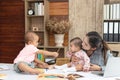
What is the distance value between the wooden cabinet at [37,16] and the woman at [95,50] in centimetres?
206

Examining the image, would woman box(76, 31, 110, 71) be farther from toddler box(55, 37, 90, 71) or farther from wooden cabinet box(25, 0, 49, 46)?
wooden cabinet box(25, 0, 49, 46)

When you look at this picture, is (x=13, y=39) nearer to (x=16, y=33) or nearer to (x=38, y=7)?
(x=16, y=33)

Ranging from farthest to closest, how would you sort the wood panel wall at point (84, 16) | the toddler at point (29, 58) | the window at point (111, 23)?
the wood panel wall at point (84, 16), the window at point (111, 23), the toddler at point (29, 58)

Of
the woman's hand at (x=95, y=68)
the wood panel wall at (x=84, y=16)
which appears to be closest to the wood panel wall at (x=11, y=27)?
the wood panel wall at (x=84, y=16)

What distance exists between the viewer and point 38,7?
13.9 ft

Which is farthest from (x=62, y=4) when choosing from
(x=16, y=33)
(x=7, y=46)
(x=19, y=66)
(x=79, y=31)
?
(x=19, y=66)

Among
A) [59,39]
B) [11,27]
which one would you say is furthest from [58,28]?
[11,27]

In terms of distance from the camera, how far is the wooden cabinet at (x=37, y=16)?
4.20 meters

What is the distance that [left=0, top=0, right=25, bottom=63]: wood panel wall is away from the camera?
4.63m

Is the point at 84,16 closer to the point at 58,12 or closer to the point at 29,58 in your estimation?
the point at 58,12

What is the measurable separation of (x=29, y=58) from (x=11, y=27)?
110 inches

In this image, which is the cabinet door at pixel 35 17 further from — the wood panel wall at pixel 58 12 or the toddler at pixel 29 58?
the toddler at pixel 29 58

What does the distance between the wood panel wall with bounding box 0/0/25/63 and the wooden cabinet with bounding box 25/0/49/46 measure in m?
0.28

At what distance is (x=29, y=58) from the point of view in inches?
80.2
